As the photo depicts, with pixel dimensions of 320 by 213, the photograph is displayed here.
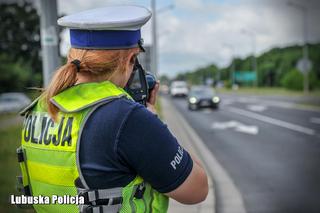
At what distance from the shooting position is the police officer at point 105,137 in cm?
137

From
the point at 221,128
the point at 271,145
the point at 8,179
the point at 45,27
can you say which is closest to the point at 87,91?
the point at 45,27

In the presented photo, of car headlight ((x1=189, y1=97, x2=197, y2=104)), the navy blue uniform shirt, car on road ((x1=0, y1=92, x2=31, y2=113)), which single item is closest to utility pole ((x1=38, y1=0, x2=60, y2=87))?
the navy blue uniform shirt

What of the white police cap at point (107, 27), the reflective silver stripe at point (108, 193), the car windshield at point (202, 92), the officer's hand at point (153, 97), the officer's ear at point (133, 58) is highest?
the white police cap at point (107, 27)

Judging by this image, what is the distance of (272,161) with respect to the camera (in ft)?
31.9

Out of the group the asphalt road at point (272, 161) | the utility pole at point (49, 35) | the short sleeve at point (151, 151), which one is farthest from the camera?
the asphalt road at point (272, 161)

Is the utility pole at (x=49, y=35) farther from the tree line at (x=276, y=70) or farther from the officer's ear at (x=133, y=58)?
the tree line at (x=276, y=70)

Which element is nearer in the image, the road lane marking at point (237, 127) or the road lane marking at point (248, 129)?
the road lane marking at point (248, 129)

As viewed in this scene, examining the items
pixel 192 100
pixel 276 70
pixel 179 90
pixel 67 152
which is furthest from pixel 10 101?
pixel 276 70

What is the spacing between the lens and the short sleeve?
4.46ft

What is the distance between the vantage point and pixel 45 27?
4113 mm

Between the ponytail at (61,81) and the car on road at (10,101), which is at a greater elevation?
the ponytail at (61,81)

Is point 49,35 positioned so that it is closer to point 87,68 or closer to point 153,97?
point 153,97

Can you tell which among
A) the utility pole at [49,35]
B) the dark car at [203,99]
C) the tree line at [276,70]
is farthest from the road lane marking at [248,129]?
the tree line at [276,70]

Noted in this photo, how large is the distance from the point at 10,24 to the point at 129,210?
60.3 ft
